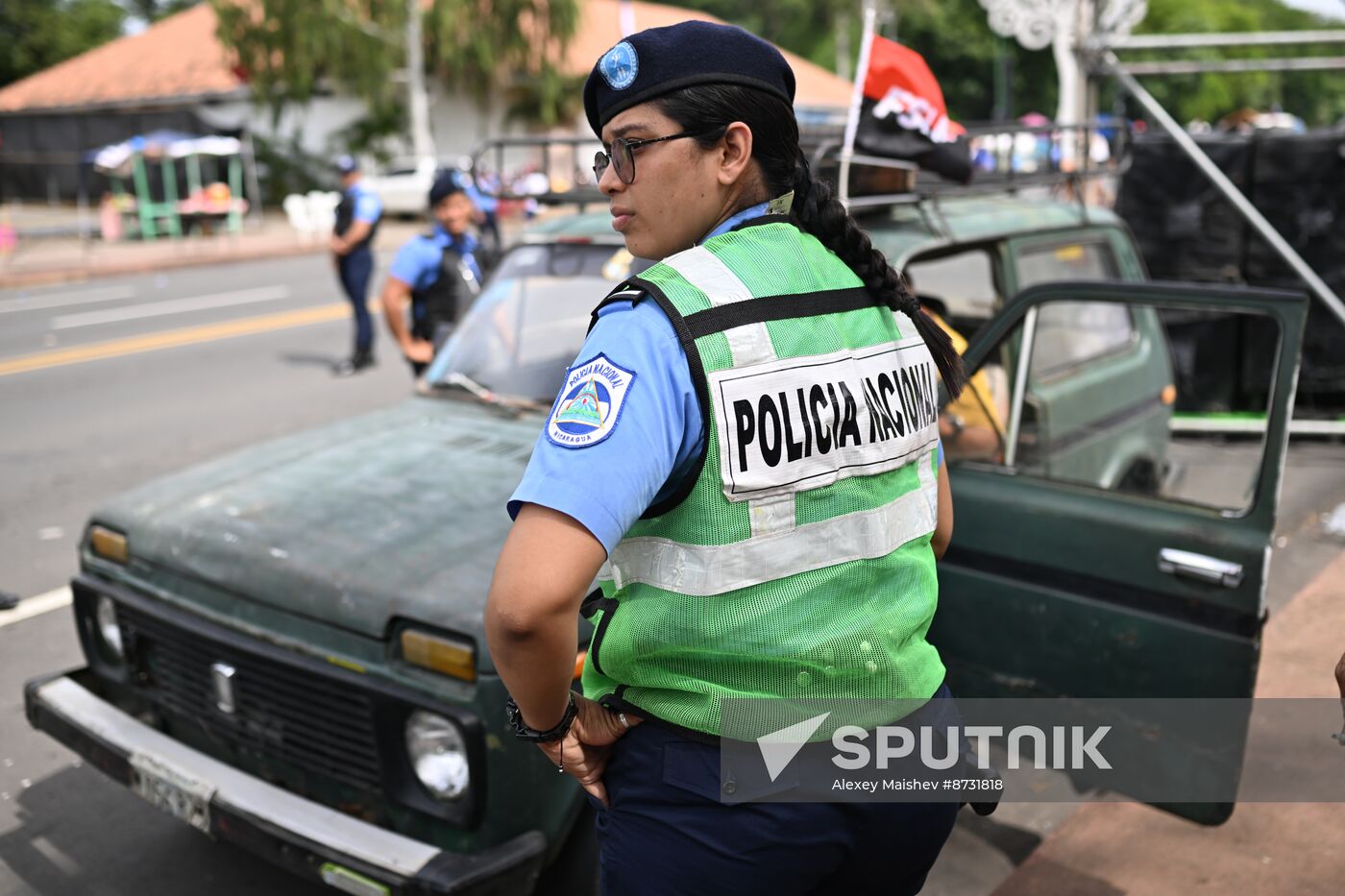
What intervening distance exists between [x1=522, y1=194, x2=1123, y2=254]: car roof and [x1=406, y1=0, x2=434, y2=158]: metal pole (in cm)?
2880

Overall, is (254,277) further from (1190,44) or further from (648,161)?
(648,161)

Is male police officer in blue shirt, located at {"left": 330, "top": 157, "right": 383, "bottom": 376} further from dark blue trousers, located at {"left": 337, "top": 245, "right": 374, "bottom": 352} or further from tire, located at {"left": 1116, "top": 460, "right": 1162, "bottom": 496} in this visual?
tire, located at {"left": 1116, "top": 460, "right": 1162, "bottom": 496}

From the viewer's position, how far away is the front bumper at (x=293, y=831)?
2539 mm

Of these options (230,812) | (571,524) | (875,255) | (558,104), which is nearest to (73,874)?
(230,812)

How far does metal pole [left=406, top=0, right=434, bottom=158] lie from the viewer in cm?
3088

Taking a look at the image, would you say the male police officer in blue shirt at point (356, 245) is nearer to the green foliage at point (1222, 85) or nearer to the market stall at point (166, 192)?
the market stall at point (166, 192)

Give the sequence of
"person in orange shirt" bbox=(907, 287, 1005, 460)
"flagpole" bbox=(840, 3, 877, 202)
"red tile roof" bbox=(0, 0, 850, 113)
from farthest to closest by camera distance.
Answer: "red tile roof" bbox=(0, 0, 850, 113) < "flagpole" bbox=(840, 3, 877, 202) < "person in orange shirt" bbox=(907, 287, 1005, 460)

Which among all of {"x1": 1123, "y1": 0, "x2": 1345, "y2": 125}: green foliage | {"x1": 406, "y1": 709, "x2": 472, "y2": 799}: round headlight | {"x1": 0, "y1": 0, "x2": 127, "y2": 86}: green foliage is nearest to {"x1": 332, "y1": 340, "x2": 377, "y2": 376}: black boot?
{"x1": 406, "y1": 709, "x2": 472, "y2": 799}: round headlight

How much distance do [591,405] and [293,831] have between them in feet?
5.40

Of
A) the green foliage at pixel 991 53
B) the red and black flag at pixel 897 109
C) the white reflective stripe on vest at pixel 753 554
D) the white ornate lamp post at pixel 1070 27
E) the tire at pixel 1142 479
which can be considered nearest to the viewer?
the white reflective stripe on vest at pixel 753 554

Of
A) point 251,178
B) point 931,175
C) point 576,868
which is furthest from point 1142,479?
point 251,178

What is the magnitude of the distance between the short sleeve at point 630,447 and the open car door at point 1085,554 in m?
1.77

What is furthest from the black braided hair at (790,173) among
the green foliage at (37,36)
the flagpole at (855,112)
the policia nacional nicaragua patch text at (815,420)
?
the green foliage at (37,36)

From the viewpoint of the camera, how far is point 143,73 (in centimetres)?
4147
